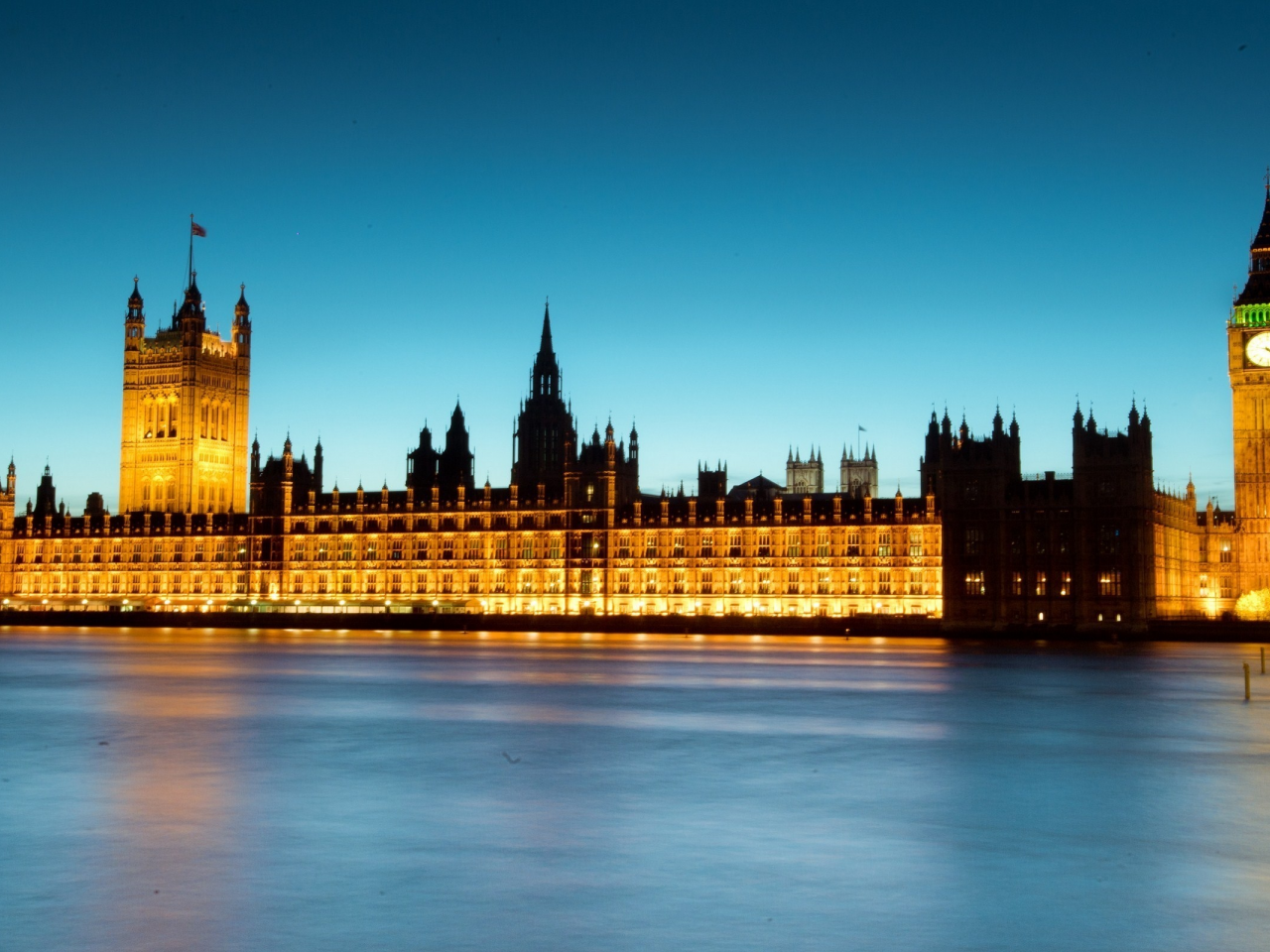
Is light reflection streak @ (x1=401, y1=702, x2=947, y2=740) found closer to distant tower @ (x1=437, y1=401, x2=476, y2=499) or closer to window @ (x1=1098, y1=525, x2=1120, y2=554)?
window @ (x1=1098, y1=525, x2=1120, y2=554)

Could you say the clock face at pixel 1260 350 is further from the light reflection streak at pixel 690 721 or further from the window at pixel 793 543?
the light reflection streak at pixel 690 721

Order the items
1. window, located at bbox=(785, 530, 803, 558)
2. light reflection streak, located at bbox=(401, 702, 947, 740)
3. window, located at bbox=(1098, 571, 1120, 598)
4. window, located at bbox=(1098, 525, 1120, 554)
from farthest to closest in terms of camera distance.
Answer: window, located at bbox=(785, 530, 803, 558) → window, located at bbox=(1098, 525, 1120, 554) → window, located at bbox=(1098, 571, 1120, 598) → light reflection streak, located at bbox=(401, 702, 947, 740)

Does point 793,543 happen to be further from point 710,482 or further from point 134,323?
point 134,323

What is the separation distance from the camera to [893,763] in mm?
24062

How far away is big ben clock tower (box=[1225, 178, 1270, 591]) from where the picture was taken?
359ft

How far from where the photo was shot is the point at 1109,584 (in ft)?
316

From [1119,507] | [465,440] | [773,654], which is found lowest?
[773,654]

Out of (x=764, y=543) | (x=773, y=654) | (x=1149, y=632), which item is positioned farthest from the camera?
(x=764, y=543)

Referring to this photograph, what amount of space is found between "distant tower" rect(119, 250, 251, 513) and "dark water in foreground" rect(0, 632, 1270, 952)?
4619 inches

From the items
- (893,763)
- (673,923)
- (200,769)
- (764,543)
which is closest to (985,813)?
(893,763)

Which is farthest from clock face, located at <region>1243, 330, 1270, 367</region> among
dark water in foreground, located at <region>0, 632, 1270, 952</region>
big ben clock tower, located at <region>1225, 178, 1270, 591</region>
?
dark water in foreground, located at <region>0, 632, 1270, 952</region>

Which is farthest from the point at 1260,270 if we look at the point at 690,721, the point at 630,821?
the point at 630,821

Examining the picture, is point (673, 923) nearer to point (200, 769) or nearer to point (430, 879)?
point (430, 879)

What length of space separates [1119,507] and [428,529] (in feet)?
181
